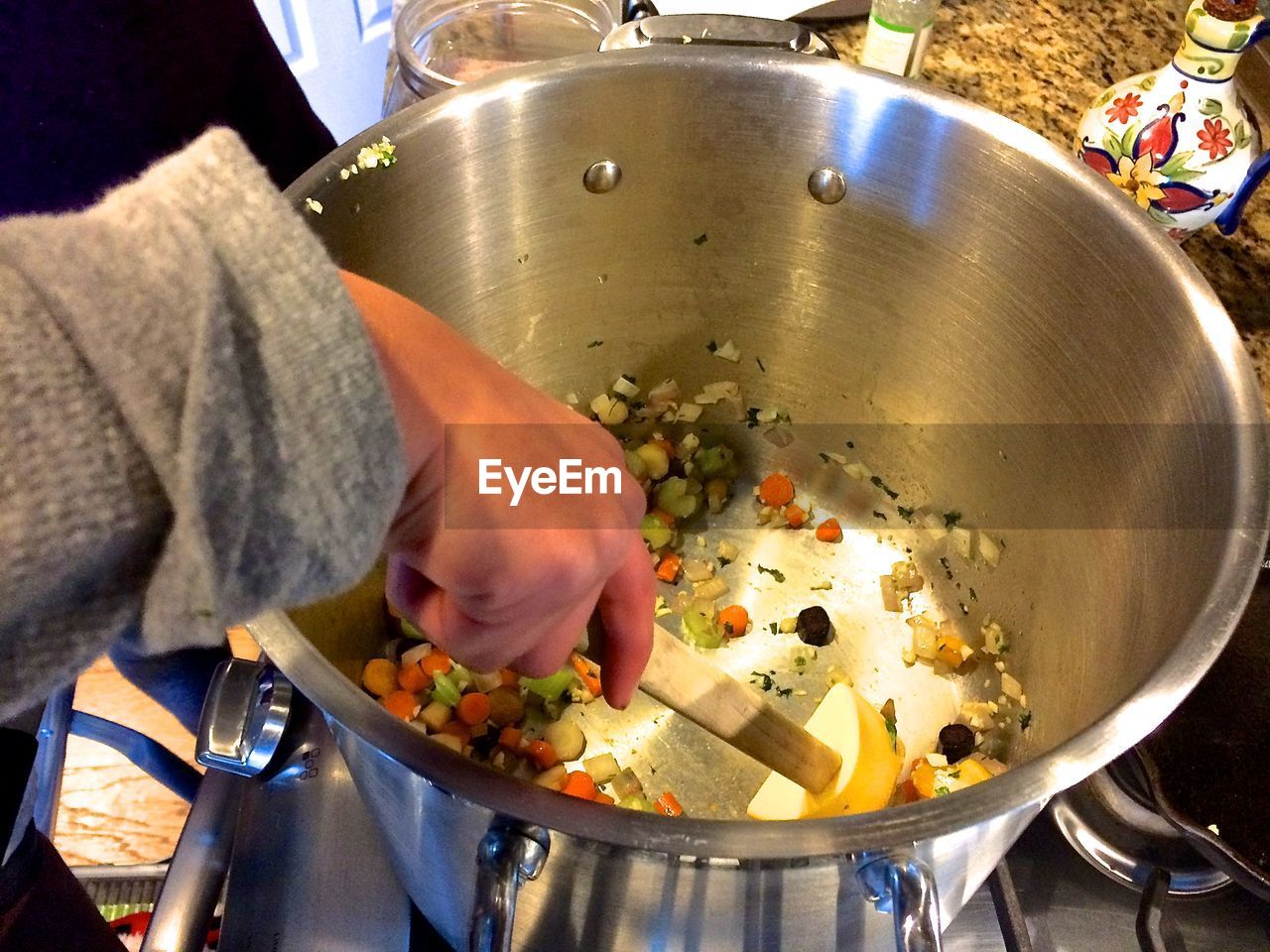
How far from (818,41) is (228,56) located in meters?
0.54

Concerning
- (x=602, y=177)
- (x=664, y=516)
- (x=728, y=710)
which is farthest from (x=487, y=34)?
(x=728, y=710)

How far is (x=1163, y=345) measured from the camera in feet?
2.13

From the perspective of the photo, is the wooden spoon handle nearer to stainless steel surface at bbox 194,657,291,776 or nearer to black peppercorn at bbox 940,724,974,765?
black peppercorn at bbox 940,724,974,765

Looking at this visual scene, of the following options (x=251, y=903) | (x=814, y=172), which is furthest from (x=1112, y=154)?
(x=251, y=903)

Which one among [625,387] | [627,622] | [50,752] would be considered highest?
[627,622]

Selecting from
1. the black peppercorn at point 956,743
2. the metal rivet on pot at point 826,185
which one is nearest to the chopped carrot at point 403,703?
the black peppercorn at point 956,743

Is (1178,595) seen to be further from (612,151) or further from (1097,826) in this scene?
(612,151)

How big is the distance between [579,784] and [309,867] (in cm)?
22

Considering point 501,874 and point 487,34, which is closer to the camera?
point 501,874

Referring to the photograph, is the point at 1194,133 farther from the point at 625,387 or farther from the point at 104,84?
the point at 104,84

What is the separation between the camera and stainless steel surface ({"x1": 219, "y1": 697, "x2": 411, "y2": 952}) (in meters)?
0.66

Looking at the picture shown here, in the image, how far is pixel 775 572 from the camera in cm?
99

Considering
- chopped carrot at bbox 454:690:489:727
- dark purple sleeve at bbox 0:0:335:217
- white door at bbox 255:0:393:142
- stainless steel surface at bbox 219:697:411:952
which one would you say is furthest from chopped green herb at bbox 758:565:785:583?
white door at bbox 255:0:393:142

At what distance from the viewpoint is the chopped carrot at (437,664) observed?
2.74 feet
